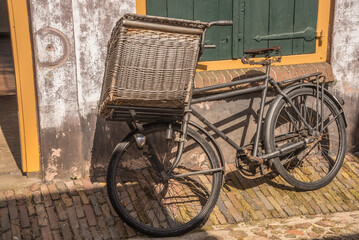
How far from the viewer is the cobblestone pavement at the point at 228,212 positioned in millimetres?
3846

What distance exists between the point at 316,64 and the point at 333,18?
501 mm

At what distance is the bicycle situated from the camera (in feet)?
12.4

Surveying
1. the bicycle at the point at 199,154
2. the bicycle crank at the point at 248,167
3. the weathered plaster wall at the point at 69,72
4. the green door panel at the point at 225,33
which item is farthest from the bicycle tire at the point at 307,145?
the weathered plaster wall at the point at 69,72

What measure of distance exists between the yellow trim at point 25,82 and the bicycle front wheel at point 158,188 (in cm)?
87

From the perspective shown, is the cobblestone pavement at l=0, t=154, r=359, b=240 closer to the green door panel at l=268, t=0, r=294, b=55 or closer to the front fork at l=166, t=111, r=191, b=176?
the front fork at l=166, t=111, r=191, b=176

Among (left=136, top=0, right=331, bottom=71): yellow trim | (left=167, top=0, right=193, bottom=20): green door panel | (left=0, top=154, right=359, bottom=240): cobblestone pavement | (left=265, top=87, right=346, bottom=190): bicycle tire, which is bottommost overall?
(left=0, top=154, right=359, bottom=240): cobblestone pavement

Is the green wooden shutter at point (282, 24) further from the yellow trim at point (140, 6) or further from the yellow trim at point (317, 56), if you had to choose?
the yellow trim at point (140, 6)

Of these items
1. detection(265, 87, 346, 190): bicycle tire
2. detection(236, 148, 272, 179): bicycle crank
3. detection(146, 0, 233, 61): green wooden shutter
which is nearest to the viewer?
detection(236, 148, 272, 179): bicycle crank

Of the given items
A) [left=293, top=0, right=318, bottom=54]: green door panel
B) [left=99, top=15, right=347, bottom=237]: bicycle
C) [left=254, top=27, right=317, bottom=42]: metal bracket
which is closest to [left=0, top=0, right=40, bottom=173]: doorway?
[left=99, top=15, right=347, bottom=237]: bicycle

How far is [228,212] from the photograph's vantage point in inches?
165

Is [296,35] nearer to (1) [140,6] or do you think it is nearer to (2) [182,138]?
(1) [140,6]

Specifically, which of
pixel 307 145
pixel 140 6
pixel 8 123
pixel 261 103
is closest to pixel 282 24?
pixel 261 103

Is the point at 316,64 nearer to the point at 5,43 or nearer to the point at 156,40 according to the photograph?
the point at 156,40

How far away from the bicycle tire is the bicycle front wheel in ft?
2.37
